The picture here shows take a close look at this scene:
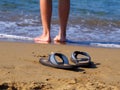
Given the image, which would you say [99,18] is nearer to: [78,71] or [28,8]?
[28,8]

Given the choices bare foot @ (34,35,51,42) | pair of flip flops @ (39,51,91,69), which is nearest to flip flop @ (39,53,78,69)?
pair of flip flops @ (39,51,91,69)

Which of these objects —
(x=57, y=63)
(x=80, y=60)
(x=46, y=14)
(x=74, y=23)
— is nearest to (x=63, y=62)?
(x=57, y=63)

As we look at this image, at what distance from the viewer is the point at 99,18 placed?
270 inches

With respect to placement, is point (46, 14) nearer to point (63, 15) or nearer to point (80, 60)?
point (63, 15)

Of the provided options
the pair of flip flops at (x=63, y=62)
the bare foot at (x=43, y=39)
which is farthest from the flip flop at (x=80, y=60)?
the bare foot at (x=43, y=39)

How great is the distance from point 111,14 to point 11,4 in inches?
75.1

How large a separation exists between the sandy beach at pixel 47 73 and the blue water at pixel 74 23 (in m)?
0.95

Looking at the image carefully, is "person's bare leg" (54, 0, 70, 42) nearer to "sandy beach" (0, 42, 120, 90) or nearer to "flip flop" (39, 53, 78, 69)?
"sandy beach" (0, 42, 120, 90)

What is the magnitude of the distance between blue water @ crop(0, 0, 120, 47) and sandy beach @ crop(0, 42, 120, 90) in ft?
3.12

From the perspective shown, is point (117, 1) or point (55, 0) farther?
point (117, 1)

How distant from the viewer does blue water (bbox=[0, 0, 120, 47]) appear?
4.98 metres

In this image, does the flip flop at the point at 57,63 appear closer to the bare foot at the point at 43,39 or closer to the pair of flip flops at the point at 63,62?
the pair of flip flops at the point at 63,62

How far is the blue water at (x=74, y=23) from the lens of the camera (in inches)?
196

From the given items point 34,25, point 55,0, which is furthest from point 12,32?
point 55,0
